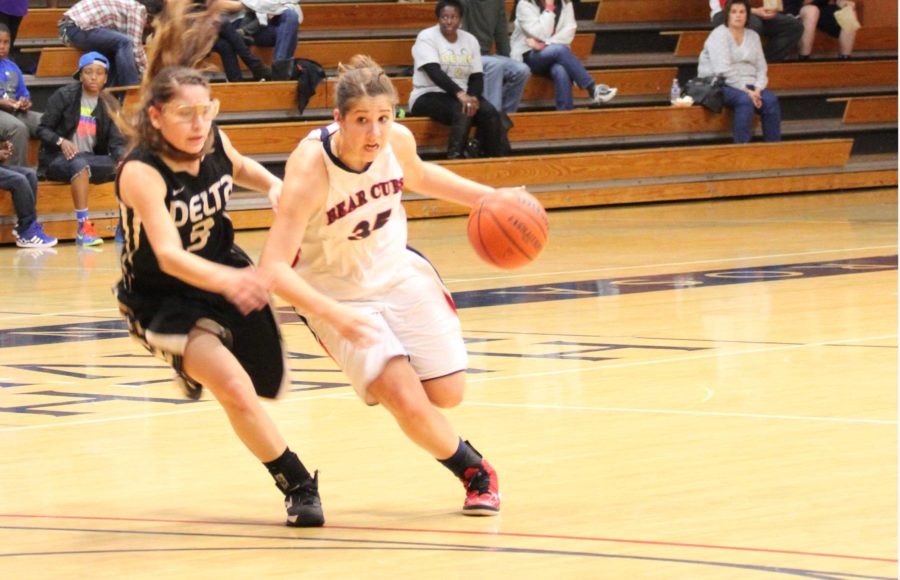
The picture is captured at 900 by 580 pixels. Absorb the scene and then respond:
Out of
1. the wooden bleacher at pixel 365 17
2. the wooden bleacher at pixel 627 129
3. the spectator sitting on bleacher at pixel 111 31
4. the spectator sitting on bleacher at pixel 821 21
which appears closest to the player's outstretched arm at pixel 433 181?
the wooden bleacher at pixel 627 129

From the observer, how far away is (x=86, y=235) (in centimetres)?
1317

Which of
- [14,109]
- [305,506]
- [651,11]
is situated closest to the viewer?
[305,506]

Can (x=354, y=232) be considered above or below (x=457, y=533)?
above

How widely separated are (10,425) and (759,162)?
40.7 feet

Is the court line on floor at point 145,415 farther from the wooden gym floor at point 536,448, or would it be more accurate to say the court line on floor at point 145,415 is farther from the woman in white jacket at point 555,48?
the woman in white jacket at point 555,48

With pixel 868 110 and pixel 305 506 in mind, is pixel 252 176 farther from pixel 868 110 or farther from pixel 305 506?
pixel 868 110

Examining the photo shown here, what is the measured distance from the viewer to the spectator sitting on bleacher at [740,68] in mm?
17078

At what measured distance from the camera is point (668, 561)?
142 inches

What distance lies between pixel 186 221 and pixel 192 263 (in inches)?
11.2

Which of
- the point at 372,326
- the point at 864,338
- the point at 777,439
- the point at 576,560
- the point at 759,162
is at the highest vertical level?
the point at 372,326

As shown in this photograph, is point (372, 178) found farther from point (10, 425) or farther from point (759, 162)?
point (759, 162)

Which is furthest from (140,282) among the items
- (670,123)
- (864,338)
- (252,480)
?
(670,123)

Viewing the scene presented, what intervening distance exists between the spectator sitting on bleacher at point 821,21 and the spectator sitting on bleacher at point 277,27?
6.65 metres

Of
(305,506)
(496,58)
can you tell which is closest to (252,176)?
(305,506)
